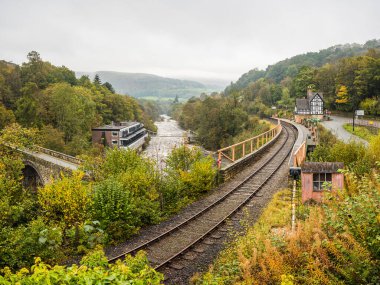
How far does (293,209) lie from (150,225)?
4768 mm

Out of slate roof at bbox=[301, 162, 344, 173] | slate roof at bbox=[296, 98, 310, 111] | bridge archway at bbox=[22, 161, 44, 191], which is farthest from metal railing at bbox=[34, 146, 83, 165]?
slate roof at bbox=[296, 98, 310, 111]

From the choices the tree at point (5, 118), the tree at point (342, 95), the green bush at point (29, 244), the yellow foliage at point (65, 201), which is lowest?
the green bush at point (29, 244)

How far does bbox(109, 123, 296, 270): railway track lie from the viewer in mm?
9648

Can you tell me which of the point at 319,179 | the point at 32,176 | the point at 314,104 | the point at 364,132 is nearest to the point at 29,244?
the point at 319,179

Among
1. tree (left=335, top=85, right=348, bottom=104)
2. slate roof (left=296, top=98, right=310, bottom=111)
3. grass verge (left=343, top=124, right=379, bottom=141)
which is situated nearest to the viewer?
grass verge (left=343, top=124, right=379, bottom=141)

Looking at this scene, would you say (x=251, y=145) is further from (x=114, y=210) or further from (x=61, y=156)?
(x=61, y=156)

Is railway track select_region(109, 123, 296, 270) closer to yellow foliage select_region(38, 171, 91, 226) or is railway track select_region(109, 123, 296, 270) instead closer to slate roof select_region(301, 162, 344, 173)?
yellow foliage select_region(38, 171, 91, 226)

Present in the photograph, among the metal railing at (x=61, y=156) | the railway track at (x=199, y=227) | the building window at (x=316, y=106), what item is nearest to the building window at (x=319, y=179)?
the railway track at (x=199, y=227)

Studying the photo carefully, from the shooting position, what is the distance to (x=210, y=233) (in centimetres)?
1112

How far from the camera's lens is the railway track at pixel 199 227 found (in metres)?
9.65

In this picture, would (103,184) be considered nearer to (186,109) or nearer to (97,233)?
(97,233)

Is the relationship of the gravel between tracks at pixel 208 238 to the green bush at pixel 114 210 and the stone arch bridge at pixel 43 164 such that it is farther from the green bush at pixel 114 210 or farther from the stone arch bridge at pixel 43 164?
the stone arch bridge at pixel 43 164

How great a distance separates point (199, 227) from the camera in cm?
1168

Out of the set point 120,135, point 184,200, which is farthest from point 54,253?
point 120,135
